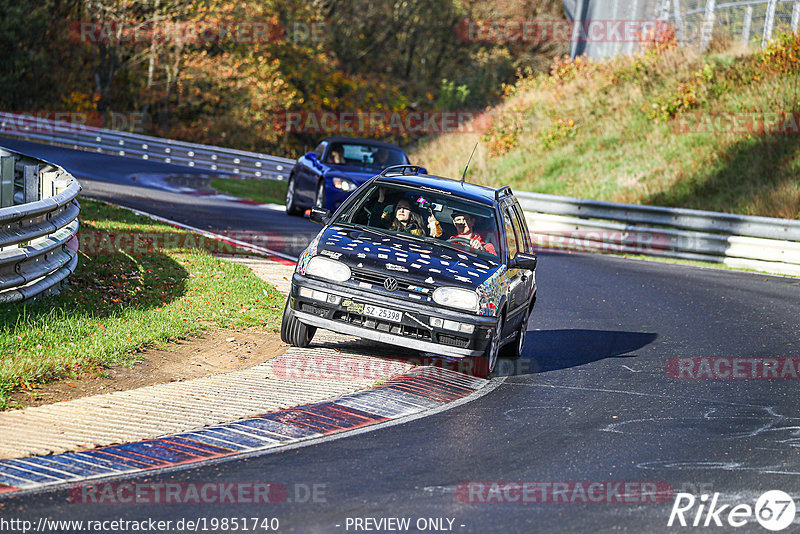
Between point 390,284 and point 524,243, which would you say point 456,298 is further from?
point 524,243

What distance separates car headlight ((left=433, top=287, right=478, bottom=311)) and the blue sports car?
10983mm

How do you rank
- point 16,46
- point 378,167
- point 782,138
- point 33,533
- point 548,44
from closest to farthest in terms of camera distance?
point 33,533 → point 378,167 → point 782,138 → point 16,46 → point 548,44

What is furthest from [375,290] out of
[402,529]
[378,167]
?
[378,167]

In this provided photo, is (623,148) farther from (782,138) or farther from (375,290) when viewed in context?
(375,290)

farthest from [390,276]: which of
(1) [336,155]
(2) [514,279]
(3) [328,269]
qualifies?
(1) [336,155]

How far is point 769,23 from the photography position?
3150 cm

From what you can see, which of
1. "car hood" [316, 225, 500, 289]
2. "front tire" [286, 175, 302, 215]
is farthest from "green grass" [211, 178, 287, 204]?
"car hood" [316, 225, 500, 289]

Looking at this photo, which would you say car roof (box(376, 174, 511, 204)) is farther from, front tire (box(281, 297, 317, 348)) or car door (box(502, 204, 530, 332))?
front tire (box(281, 297, 317, 348))

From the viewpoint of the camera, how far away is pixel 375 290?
9.53 metres

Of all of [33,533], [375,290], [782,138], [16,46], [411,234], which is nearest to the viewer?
[33,533]

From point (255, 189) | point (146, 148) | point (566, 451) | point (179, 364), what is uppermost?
point (566, 451)

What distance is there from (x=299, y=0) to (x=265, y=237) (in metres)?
33.0

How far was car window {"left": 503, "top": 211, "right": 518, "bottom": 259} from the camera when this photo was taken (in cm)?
1077

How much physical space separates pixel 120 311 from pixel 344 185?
32.1 ft
